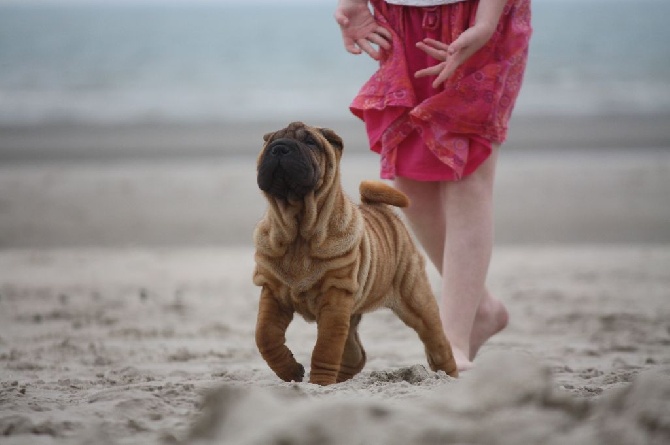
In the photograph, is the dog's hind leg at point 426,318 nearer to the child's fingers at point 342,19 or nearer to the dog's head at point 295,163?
the dog's head at point 295,163

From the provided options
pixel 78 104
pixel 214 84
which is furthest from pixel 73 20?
pixel 78 104

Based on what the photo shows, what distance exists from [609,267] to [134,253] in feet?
11.9

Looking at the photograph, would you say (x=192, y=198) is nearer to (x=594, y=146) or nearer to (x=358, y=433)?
(x=594, y=146)

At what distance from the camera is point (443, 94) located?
139 inches

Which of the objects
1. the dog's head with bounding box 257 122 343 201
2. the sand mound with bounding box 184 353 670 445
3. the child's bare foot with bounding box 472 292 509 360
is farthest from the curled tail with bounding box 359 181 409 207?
the sand mound with bounding box 184 353 670 445

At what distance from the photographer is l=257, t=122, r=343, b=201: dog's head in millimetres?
2875

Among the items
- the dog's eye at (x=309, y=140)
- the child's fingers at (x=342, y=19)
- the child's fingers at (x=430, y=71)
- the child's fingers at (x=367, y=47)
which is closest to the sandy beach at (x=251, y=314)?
the dog's eye at (x=309, y=140)

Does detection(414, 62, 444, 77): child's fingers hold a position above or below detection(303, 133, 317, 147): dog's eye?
above

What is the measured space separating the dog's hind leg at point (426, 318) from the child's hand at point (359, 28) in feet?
3.04

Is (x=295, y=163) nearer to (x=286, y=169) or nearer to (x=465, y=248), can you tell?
(x=286, y=169)

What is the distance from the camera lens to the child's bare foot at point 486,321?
4035 millimetres

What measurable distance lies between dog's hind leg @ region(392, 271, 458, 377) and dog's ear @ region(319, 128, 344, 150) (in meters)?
0.59

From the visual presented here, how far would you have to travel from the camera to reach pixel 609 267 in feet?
21.6

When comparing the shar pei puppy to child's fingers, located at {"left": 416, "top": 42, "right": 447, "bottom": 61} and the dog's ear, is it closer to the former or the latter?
the dog's ear
